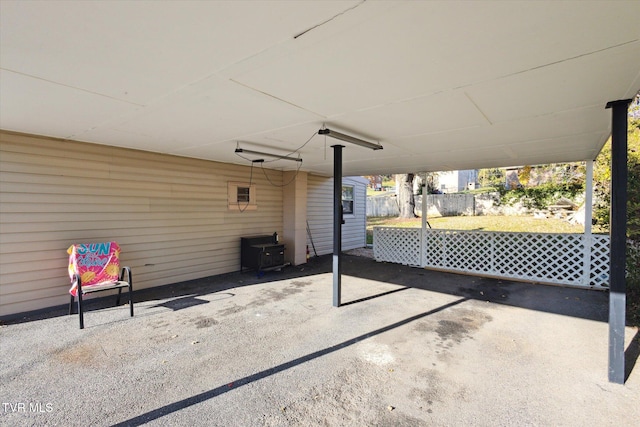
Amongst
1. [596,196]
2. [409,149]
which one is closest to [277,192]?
[409,149]

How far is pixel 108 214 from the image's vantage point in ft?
15.8

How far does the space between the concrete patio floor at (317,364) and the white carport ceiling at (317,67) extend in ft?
8.02

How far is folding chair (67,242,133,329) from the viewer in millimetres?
3877

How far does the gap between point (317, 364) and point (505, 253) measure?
18.6 ft

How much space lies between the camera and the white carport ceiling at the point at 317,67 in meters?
1.47

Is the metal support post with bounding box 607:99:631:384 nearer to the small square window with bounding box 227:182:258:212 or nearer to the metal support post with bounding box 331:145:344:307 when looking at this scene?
the metal support post with bounding box 331:145:344:307

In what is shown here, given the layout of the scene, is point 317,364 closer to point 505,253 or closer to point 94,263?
point 94,263

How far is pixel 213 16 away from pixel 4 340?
4.10 m

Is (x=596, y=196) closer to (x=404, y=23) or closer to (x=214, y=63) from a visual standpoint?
(x=404, y=23)

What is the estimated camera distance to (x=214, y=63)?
1977mm

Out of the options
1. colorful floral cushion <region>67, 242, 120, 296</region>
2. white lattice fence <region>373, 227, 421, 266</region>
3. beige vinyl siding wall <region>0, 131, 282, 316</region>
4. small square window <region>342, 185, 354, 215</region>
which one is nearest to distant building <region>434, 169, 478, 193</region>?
small square window <region>342, 185, 354, 215</region>

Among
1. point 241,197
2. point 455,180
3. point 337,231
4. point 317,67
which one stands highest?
point 455,180

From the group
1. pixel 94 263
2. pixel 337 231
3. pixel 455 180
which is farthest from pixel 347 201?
pixel 455 180

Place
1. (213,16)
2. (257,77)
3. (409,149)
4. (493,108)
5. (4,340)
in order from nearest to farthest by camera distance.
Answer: (213,16), (257,77), (493,108), (4,340), (409,149)
